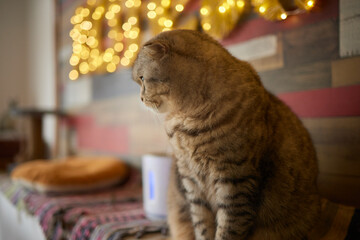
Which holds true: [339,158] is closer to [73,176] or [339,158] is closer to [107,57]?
[73,176]

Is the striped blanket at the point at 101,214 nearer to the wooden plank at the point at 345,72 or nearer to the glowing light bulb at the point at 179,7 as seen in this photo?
the wooden plank at the point at 345,72

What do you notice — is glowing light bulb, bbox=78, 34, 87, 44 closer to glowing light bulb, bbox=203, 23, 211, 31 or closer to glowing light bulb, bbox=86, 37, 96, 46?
glowing light bulb, bbox=86, 37, 96, 46

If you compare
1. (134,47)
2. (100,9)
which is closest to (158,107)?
(134,47)

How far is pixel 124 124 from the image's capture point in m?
1.95

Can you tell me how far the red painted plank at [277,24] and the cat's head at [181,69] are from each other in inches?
14.4

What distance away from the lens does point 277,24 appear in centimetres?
110

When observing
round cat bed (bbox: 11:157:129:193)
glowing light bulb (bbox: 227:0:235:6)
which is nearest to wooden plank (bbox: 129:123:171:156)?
round cat bed (bbox: 11:157:129:193)

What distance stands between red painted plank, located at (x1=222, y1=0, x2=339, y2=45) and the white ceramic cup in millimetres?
543

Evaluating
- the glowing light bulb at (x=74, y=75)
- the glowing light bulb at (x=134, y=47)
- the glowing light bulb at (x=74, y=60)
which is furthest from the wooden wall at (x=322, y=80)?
the glowing light bulb at (x=74, y=75)

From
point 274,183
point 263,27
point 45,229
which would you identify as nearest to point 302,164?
point 274,183

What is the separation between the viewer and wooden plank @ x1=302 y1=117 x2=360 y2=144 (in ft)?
2.98

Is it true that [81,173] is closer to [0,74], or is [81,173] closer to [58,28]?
[58,28]

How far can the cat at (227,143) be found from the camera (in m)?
0.73

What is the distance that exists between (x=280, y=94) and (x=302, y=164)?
0.35 metres
